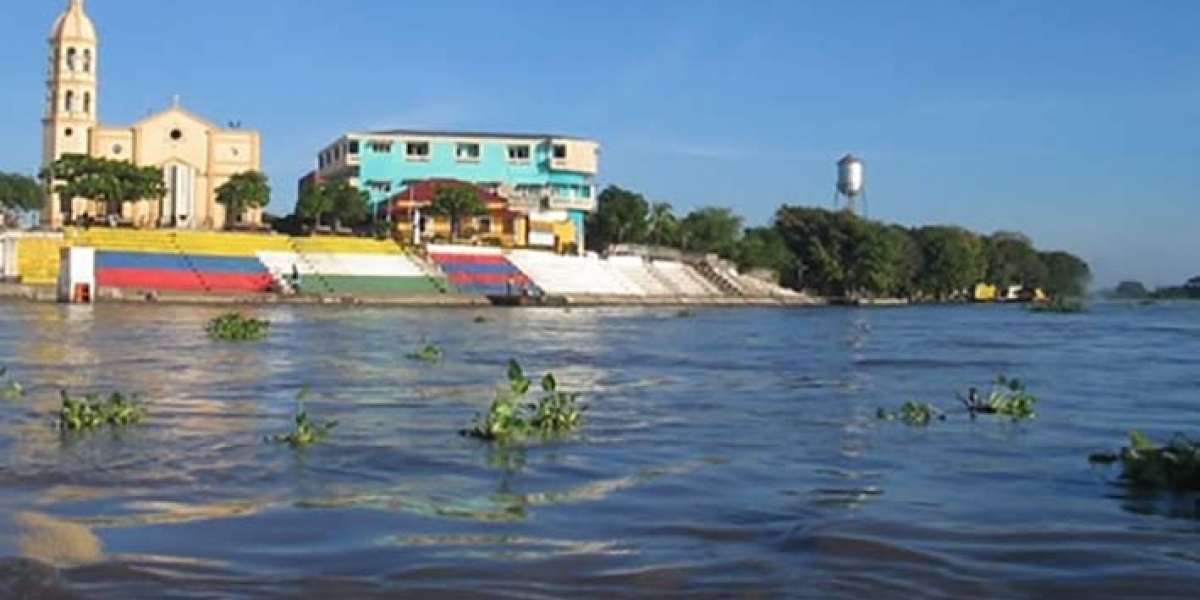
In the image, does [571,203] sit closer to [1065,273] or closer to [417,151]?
[417,151]

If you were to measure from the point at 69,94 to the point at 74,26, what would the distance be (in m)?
4.85

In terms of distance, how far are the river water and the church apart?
72904 millimetres

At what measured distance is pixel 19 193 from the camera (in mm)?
99000

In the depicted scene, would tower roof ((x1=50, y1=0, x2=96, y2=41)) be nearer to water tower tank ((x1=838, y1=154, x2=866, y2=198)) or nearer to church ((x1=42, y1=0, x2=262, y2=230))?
church ((x1=42, y1=0, x2=262, y2=230))

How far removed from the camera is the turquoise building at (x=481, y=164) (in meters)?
104

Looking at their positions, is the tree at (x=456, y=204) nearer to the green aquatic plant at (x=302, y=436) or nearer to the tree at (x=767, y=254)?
the tree at (x=767, y=254)

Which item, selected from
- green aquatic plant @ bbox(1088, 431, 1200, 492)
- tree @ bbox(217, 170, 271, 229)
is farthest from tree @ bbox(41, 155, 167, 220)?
green aquatic plant @ bbox(1088, 431, 1200, 492)

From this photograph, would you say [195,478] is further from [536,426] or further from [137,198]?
[137,198]

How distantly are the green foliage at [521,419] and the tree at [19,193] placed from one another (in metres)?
92.9

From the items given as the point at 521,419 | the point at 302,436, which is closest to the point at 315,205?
the point at 521,419

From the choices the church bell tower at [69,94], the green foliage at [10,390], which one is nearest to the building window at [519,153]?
the church bell tower at [69,94]

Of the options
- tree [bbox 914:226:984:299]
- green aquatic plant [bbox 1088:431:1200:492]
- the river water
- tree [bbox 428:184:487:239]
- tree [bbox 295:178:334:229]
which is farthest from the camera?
tree [bbox 914:226:984:299]

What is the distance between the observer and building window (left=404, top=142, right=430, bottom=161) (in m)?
105

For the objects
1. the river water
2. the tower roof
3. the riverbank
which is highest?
the tower roof
